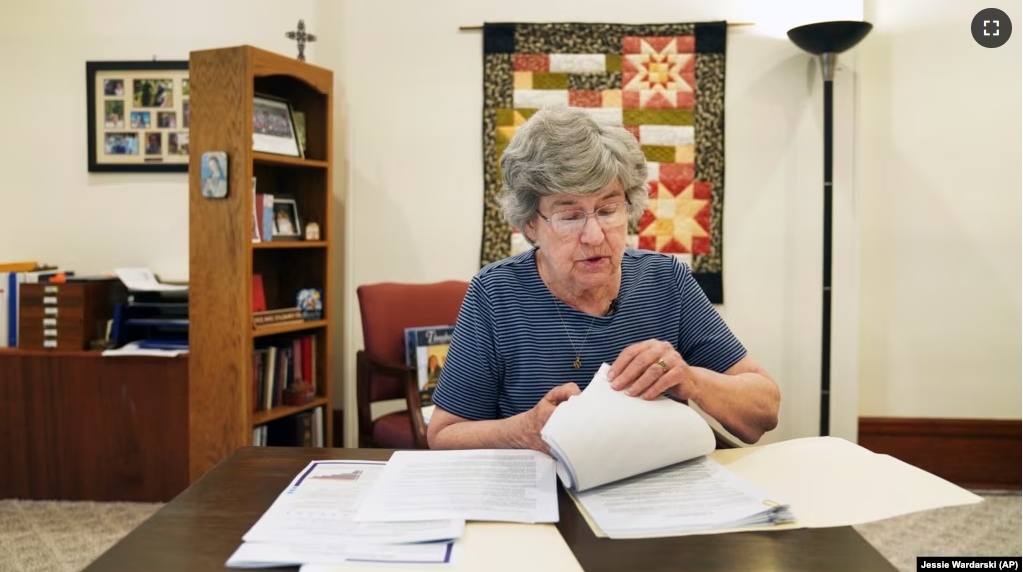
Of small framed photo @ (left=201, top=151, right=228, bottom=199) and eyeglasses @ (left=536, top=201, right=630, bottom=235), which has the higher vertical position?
small framed photo @ (left=201, top=151, right=228, bottom=199)

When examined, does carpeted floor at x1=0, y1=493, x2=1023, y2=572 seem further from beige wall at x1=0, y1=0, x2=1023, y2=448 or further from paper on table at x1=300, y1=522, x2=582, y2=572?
paper on table at x1=300, y1=522, x2=582, y2=572

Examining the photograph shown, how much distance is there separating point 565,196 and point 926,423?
116 inches

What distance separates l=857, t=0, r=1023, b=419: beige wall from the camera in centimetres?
358

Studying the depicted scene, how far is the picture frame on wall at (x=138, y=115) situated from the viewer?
3.69m

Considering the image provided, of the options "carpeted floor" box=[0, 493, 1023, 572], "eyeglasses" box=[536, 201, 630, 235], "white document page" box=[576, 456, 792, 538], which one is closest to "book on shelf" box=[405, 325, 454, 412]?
"carpeted floor" box=[0, 493, 1023, 572]

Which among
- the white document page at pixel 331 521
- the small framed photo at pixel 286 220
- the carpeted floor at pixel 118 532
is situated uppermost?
the small framed photo at pixel 286 220

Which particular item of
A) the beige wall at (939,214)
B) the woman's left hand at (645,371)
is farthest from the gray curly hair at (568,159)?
the beige wall at (939,214)

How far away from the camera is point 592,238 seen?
4.87 feet

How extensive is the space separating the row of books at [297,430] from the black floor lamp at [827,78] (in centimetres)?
220

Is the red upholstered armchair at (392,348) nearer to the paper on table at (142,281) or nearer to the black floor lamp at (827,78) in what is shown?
the paper on table at (142,281)

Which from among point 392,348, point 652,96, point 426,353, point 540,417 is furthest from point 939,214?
point 540,417

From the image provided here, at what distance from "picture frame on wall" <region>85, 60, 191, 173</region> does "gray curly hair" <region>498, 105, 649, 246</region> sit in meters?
2.67

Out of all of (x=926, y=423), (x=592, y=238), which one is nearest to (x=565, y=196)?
(x=592, y=238)

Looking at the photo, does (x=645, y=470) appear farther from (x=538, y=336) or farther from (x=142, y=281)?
(x=142, y=281)
